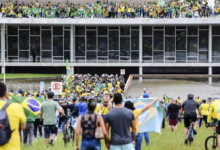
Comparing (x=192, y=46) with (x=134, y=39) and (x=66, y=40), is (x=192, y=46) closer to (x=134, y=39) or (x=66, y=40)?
(x=134, y=39)

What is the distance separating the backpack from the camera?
598 centimetres

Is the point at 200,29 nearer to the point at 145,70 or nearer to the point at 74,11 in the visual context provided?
the point at 145,70

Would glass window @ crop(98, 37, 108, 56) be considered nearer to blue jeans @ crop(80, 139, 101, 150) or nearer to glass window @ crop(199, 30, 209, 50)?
glass window @ crop(199, 30, 209, 50)

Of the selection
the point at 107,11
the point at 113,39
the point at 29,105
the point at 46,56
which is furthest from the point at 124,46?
the point at 29,105

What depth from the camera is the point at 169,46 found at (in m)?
46.0

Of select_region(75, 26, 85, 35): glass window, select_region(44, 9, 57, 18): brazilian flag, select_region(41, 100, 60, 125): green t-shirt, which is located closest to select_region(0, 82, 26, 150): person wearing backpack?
select_region(41, 100, 60, 125): green t-shirt

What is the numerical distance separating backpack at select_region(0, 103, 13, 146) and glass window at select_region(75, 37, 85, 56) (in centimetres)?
4008

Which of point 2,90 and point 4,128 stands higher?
point 2,90

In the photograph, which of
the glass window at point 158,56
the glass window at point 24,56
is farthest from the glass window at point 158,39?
the glass window at point 24,56

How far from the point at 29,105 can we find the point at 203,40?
3634cm

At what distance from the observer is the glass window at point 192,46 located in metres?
45.7

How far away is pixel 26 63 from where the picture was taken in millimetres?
43812

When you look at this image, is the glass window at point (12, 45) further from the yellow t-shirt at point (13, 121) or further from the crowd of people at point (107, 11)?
the yellow t-shirt at point (13, 121)

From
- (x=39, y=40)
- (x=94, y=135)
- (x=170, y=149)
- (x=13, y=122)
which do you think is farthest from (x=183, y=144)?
(x=39, y=40)
